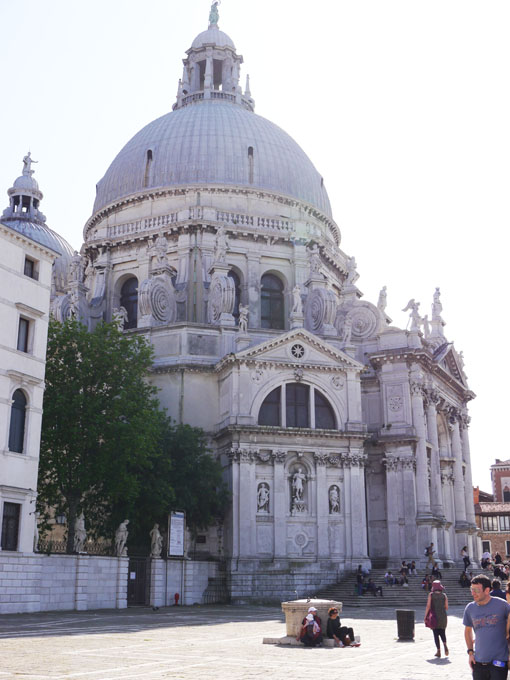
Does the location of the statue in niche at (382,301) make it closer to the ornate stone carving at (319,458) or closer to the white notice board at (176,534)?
the ornate stone carving at (319,458)

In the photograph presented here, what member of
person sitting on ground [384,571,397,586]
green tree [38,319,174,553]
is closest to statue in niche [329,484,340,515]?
person sitting on ground [384,571,397,586]

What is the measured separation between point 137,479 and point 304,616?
20.9 metres

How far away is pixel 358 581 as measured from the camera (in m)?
43.5

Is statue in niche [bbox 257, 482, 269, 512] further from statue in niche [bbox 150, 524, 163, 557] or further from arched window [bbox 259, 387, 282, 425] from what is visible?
statue in niche [bbox 150, 524, 163, 557]

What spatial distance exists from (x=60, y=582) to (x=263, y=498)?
50.0 feet

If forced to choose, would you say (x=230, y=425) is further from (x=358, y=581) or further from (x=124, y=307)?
(x=124, y=307)

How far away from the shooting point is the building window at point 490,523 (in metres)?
87.4

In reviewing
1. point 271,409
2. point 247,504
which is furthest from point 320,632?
point 271,409

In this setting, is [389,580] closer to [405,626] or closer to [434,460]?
[434,460]

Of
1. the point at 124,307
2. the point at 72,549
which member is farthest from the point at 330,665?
the point at 124,307

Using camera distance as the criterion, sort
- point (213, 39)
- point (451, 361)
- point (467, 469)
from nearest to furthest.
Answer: point (451, 361) < point (467, 469) < point (213, 39)

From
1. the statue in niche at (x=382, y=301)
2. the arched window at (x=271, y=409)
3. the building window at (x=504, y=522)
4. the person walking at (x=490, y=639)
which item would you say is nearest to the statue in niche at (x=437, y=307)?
the statue in niche at (x=382, y=301)

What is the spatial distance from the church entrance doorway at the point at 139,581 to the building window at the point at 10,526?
27.2 feet

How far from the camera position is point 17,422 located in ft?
108
